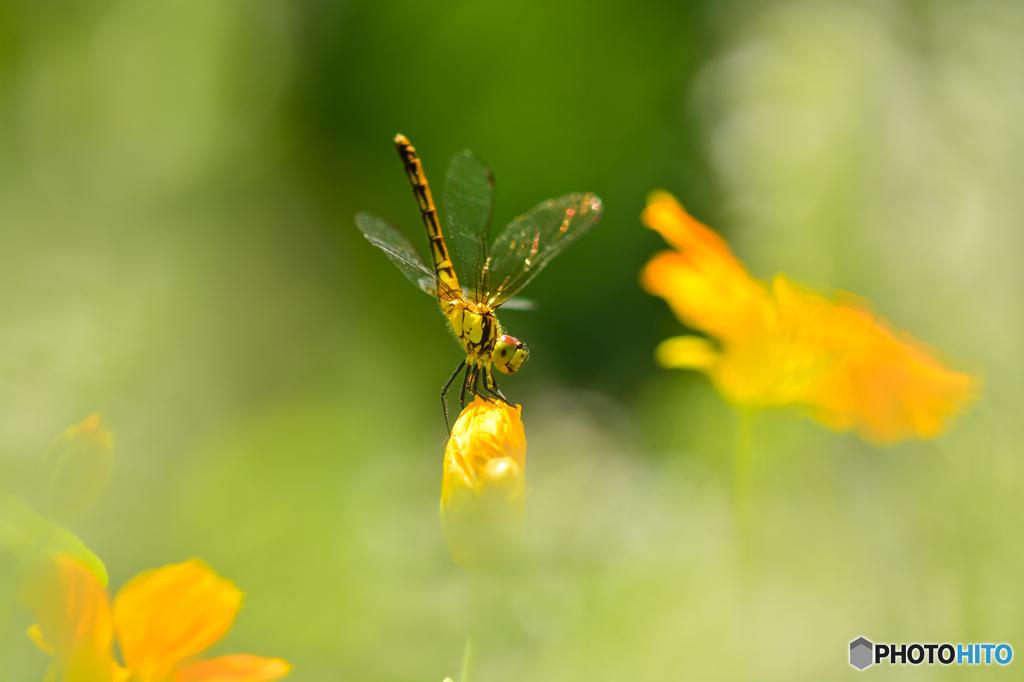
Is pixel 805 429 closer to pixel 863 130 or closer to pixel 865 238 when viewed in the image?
pixel 865 238

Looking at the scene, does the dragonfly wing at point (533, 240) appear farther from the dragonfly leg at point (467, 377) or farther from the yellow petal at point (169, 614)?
the yellow petal at point (169, 614)

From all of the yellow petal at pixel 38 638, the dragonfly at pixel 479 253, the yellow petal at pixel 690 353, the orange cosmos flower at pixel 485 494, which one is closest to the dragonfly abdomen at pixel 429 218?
the dragonfly at pixel 479 253

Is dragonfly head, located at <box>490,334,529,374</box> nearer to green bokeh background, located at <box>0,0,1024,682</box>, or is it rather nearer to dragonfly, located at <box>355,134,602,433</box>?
dragonfly, located at <box>355,134,602,433</box>

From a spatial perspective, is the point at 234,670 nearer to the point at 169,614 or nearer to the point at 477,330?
the point at 169,614

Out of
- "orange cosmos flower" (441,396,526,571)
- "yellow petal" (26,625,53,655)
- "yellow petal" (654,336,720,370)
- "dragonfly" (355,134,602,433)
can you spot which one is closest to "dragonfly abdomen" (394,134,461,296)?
"dragonfly" (355,134,602,433)

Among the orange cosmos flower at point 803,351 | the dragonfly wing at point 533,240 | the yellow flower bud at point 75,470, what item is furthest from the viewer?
the dragonfly wing at point 533,240

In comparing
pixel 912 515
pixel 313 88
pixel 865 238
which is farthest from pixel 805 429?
Result: pixel 313 88
